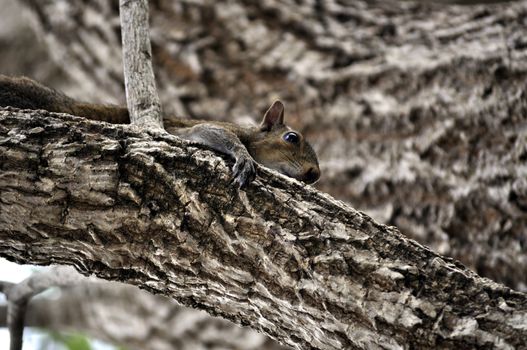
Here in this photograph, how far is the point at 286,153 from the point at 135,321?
4.83ft

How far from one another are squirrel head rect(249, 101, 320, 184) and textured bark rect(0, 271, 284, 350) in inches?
39.4

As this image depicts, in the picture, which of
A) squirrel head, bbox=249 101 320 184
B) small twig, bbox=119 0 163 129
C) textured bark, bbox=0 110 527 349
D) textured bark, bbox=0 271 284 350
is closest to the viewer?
textured bark, bbox=0 110 527 349

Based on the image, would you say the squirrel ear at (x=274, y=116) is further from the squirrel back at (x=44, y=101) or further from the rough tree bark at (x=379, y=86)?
the squirrel back at (x=44, y=101)

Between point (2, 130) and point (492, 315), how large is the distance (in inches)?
40.5

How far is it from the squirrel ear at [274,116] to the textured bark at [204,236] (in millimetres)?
1274

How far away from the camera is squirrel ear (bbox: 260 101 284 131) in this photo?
→ 8.94 ft

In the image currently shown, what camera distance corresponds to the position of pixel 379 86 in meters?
3.07

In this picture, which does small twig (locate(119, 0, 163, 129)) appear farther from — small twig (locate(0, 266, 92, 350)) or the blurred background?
the blurred background

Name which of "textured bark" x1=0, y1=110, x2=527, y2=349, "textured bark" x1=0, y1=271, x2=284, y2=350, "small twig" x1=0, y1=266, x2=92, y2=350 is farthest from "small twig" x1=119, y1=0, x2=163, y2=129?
"textured bark" x1=0, y1=271, x2=284, y2=350

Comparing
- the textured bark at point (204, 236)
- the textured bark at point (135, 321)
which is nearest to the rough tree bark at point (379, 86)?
the textured bark at point (135, 321)

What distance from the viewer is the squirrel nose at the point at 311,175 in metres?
2.60

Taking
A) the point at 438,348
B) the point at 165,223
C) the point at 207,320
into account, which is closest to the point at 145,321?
the point at 207,320

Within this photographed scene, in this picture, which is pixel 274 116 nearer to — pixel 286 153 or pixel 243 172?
pixel 286 153

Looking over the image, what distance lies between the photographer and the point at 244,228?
1.41m
